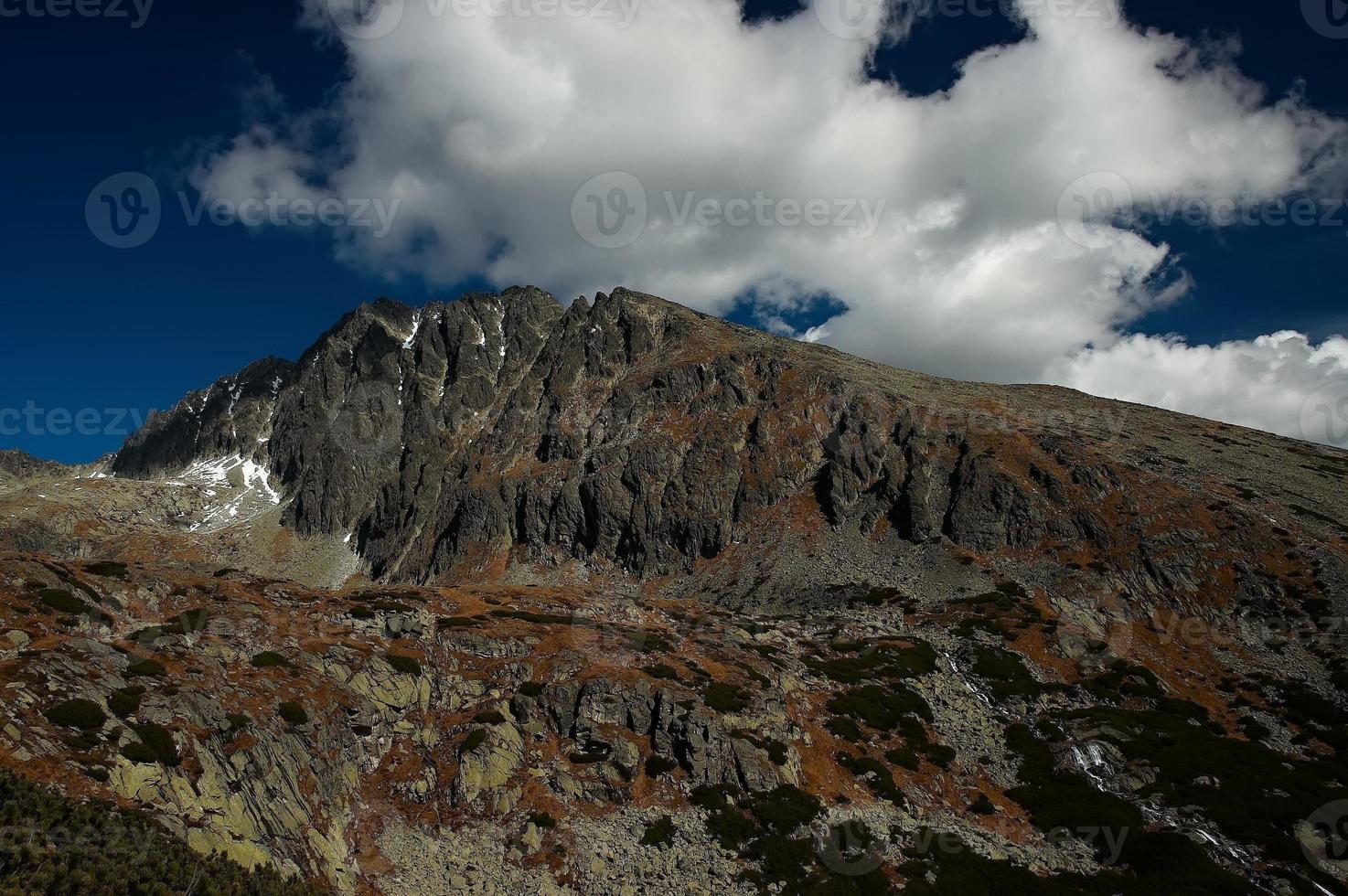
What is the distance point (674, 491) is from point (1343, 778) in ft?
358

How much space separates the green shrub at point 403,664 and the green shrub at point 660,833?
68.2 ft

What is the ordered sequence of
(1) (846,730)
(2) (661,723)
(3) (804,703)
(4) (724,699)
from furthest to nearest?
(3) (804,703)
(1) (846,730)
(4) (724,699)
(2) (661,723)

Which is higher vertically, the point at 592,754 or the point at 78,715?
the point at 78,715

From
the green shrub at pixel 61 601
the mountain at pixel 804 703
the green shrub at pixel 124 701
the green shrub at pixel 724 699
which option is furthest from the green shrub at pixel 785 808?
the green shrub at pixel 61 601

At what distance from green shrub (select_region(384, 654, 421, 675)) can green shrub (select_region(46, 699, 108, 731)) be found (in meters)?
18.7

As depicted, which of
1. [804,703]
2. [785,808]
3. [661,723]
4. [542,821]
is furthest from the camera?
[804,703]

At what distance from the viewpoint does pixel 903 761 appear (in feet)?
168

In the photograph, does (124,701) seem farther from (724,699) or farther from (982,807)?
(982,807)

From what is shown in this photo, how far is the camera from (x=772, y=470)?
142m

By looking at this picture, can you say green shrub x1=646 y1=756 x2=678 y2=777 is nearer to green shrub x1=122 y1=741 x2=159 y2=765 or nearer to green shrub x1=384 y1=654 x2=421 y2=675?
green shrub x1=384 y1=654 x2=421 y2=675

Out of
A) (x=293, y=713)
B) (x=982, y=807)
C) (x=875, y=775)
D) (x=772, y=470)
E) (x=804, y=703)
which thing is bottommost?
(x=982, y=807)

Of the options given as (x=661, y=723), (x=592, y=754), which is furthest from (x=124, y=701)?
(x=661, y=723)

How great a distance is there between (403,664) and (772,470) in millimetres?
103401

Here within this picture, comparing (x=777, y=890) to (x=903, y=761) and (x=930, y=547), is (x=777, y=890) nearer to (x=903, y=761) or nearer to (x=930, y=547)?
(x=903, y=761)
